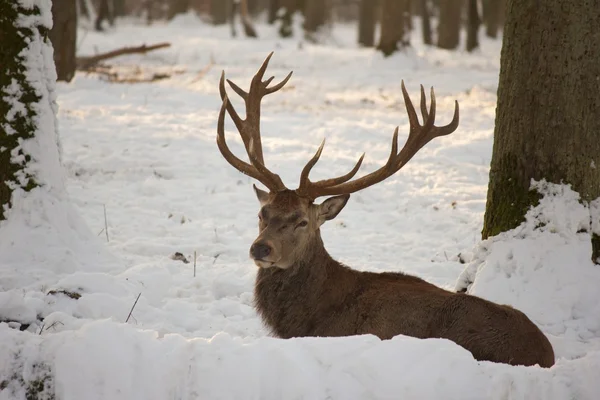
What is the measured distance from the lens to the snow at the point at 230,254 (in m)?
3.82

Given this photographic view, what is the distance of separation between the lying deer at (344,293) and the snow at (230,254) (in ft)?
1.82

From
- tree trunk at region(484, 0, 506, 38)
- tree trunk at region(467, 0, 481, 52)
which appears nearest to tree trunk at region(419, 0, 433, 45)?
tree trunk at region(467, 0, 481, 52)

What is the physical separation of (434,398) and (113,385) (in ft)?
5.74

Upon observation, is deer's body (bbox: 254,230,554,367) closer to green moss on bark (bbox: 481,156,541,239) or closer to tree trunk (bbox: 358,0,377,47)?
green moss on bark (bbox: 481,156,541,239)

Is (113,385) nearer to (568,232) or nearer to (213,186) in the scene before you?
(568,232)

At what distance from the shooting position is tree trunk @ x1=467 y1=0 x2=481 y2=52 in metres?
24.1

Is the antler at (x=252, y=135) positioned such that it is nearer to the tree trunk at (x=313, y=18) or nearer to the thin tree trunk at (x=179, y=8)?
the tree trunk at (x=313, y=18)

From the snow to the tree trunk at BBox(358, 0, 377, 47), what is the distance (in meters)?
12.6

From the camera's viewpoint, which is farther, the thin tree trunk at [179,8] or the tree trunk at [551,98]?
the thin tree trunk at [179,8]

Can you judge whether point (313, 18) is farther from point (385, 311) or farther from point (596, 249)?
point (385, 311)

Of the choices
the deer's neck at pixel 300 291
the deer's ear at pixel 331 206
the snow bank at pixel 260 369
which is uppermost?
the deer's ear at pixel 331 206

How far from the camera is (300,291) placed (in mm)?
5582

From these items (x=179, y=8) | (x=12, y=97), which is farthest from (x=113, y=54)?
(x=179, y=8)

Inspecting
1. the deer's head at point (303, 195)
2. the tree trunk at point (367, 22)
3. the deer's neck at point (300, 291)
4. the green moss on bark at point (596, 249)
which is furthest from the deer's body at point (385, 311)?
the tree trunk at point (367, 22)
